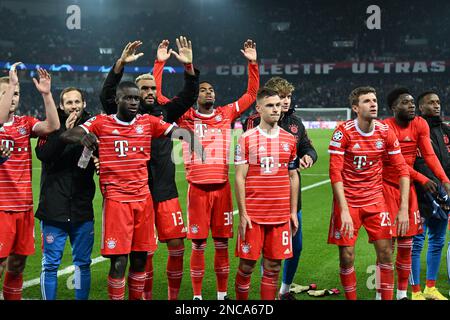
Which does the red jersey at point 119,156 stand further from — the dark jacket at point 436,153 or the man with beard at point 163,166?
the dark jacket at point 436,153

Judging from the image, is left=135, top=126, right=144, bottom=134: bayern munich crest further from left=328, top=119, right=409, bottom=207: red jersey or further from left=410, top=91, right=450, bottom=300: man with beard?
left=410, top=91, right=450, bottom=300: man with beard

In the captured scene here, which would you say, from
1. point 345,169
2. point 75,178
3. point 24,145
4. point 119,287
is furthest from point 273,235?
point 24,145

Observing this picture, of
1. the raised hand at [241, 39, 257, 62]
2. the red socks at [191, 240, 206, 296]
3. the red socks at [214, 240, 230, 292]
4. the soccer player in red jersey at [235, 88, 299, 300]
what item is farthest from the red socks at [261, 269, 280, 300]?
the raised hand at [241, 39, 257, 62]

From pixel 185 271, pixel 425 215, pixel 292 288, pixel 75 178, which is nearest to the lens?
pixel 75 178

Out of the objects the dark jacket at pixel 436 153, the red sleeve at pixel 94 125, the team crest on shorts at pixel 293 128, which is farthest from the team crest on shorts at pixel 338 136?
the red sleeve at pixel 94 125

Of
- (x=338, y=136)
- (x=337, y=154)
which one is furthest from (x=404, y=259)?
(x=338, y=136)

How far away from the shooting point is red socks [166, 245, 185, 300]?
→ 5.29 m

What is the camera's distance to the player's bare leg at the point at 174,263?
5.26 metres

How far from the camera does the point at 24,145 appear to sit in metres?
4.61

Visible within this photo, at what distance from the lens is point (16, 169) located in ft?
15.0

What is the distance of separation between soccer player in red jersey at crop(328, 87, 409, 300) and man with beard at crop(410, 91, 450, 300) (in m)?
0.81

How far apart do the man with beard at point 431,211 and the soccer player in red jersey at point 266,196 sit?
1.62 m

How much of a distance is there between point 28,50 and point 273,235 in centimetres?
5124

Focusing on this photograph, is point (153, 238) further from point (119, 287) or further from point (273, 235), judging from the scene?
point (273, 235)
